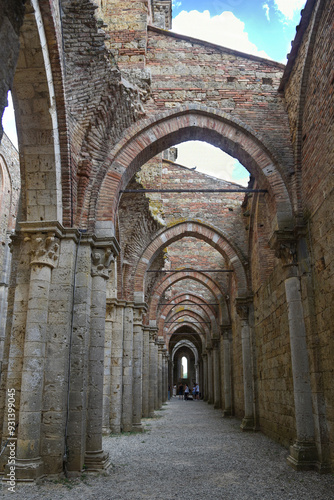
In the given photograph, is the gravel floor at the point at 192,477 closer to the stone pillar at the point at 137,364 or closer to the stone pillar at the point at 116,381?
the stone pillar at the point at 116,381

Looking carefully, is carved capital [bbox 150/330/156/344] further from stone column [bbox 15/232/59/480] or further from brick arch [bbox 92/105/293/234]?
stone column [bbox 15/232/59/480]

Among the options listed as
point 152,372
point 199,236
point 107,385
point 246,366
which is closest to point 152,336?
point 152,372

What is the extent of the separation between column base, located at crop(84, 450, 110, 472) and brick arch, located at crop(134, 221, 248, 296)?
7.19 m

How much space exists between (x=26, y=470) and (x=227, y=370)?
1275 centimetres

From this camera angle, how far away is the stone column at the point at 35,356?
5594mm

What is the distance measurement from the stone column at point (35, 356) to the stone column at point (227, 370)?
12020 millimetres

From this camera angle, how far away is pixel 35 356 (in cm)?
594

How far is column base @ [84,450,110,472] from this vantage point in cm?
621

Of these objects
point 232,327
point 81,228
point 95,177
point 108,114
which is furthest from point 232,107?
point 232,327

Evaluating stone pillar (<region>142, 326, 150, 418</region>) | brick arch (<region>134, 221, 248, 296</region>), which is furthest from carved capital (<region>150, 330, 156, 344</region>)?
brick arch (<region>134, 221, 248, 296</region>)

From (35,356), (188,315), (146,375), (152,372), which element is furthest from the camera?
(188,315)

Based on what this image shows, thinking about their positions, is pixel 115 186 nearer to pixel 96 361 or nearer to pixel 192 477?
pixel 96 361

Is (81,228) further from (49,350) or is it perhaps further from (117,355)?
(117,355)

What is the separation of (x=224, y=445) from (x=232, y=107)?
6932 millimetres
